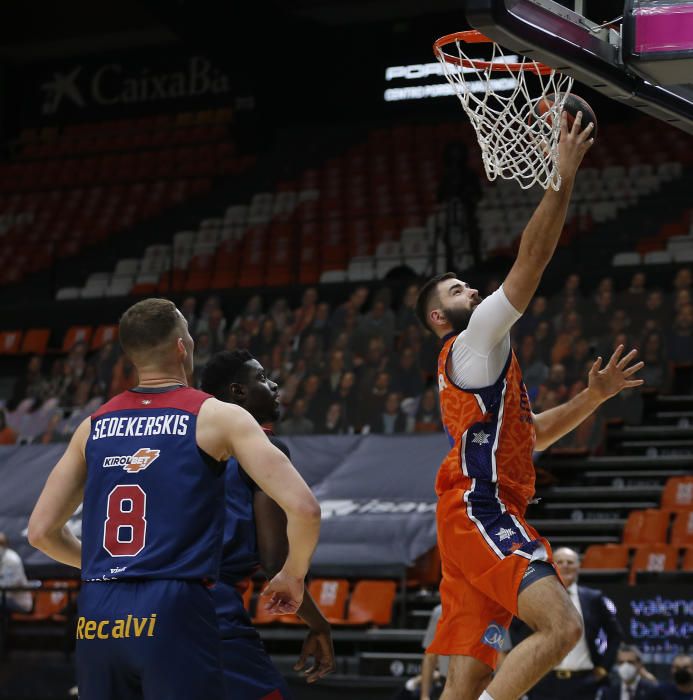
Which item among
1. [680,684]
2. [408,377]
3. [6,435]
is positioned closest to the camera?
[680,684]

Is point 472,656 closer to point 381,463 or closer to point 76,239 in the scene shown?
point 381,463

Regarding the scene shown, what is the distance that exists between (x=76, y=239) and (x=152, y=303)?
22185 millimetres

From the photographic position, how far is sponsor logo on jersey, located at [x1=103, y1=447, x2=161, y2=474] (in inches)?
173

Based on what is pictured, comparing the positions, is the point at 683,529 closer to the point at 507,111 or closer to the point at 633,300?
the point at 633,300

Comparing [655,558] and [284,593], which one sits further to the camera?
[655,558]

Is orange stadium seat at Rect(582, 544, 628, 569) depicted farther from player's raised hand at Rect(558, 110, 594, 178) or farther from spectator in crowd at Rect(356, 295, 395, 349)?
player's raised hand at Rect(558, 110, 594, 178)

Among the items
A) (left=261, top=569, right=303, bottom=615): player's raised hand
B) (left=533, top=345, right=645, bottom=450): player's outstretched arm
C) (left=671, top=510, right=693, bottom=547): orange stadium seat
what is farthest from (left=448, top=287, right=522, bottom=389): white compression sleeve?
(left=671, top=510, right=693, bottom=547): orange stadium seat

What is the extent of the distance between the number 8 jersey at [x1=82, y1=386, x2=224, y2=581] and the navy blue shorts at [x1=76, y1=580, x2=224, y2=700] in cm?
7

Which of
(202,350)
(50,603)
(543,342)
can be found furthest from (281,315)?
(50,603)

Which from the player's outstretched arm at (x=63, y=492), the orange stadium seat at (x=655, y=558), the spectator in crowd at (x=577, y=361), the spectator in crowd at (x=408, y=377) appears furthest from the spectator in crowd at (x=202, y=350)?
the player's outstretched arm at (x=63, y=492)

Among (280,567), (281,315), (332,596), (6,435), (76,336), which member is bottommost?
(280,567)

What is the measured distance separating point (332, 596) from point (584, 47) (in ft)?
30.5

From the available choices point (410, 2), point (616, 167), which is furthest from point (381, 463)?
point (410, 2)

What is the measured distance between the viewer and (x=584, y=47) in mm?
5613
